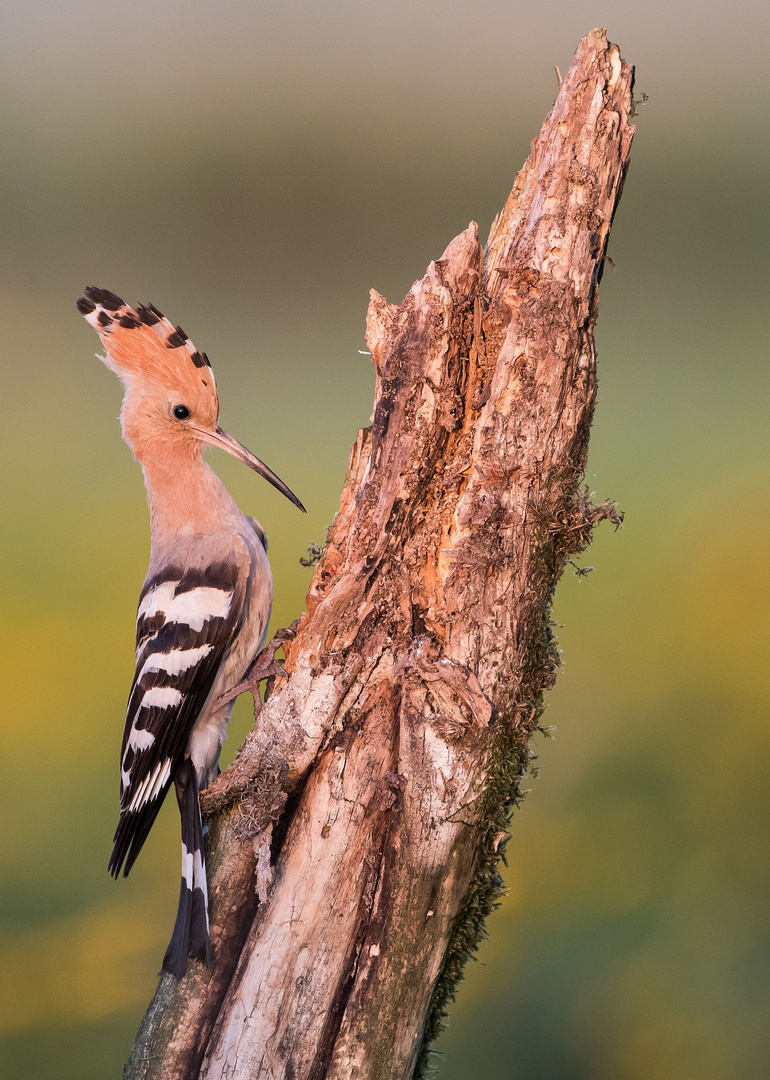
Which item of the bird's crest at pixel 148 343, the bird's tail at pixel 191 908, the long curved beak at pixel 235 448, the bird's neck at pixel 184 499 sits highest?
the bird's crest at pixel 148 343

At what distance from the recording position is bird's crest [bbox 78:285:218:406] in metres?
1.43

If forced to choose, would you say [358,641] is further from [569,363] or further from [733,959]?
[733,959]

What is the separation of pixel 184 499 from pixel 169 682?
30 cm

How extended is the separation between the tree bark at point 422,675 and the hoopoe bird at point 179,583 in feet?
0.62

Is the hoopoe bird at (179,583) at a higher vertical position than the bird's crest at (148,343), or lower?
lower

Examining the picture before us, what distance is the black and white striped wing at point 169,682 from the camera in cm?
135

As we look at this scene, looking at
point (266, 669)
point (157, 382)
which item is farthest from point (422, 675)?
point (157, 382)

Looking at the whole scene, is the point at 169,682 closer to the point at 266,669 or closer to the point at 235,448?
the point at 266,669

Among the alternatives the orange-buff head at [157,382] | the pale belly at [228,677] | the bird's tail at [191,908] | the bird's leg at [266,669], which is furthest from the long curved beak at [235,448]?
the bird's tail at [191,908]

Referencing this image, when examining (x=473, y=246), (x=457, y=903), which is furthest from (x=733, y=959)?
(x=473, y=246)

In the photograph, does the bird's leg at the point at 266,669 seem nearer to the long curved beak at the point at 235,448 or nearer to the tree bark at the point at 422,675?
the tree bark at the point at 422,675

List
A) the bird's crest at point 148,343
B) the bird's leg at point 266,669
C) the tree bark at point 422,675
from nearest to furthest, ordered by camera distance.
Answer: the tree bark at point 422,675 < the bird's leg at point 266,669 < the bird's crest at point 148,343

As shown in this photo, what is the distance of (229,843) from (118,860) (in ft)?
0.77

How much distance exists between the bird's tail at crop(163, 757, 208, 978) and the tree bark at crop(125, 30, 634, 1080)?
24 mm
